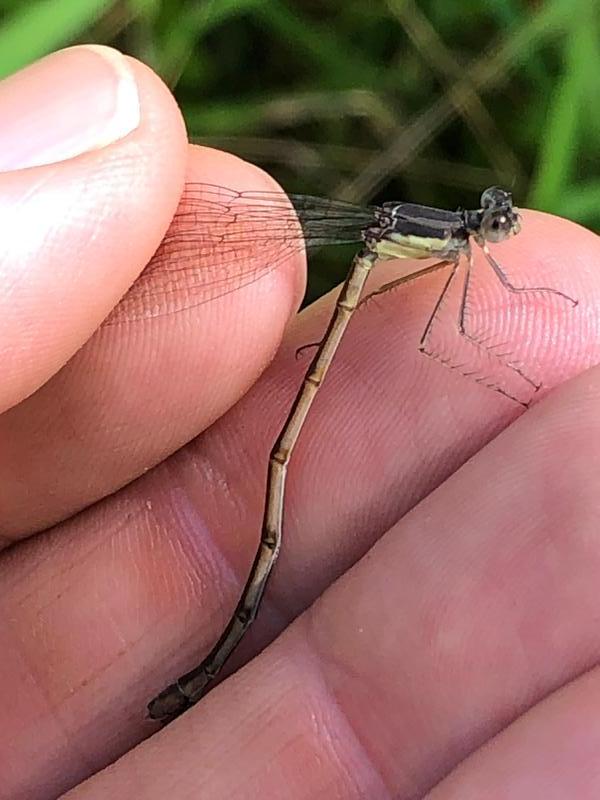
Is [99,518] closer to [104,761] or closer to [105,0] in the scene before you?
[104,761]

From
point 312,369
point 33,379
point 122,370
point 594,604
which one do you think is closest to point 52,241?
point 33,379

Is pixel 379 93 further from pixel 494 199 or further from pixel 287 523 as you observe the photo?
pixel 287 523

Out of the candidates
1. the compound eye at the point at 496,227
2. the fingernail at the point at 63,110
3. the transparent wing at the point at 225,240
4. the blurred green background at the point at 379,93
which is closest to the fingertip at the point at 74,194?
Result: the fingernail at the point at 63,110

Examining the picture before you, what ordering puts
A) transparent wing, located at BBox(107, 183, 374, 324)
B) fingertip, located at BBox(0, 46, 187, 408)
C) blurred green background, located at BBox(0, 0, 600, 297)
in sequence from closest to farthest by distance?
fingertip, located at BBox(0, 46, 187, 408) < transparent wing, located at BBox(107, 183, 374, 324) < blurred green background, located at BBox(0, 0, 600, 297)

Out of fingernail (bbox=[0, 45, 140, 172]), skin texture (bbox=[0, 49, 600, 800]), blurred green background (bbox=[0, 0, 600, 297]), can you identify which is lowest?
skin texture (bbox=[0, 49, 600, 800])

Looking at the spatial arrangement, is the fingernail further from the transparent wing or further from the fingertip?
the transparent wing

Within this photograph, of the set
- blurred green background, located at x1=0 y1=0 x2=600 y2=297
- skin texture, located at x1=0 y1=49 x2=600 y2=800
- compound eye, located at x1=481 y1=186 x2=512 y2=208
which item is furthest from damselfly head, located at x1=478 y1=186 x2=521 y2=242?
blurred green background, located at x1=0 y1=0 x2=600 y2=297
